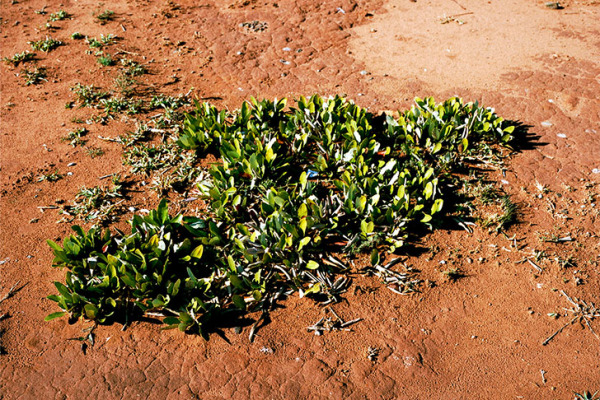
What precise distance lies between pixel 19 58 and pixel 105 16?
1.39 m

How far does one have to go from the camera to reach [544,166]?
13.2 ft

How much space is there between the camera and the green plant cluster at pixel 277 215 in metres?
2.90

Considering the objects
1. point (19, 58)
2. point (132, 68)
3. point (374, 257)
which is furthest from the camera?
point (19, 58)

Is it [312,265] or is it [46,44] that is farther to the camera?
[46,44]

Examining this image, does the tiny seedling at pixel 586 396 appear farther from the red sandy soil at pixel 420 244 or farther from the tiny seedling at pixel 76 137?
the tiny seedling at pixel 76 137

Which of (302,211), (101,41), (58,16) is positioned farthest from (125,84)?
(302,211)

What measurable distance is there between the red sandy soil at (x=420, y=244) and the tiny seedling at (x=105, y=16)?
18cm

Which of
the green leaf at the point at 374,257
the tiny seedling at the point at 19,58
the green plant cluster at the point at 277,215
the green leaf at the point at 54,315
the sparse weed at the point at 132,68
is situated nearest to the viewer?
the green leaf at the point at 54,315

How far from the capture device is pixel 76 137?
439 centimetres

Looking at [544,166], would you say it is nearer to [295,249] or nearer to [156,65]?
[295,249]

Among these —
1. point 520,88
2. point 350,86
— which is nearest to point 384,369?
point 350,86

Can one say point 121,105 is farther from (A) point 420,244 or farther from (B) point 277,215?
(A) point 420,244

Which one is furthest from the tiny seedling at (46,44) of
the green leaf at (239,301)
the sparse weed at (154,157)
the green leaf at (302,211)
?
the green leaf at (239,301)

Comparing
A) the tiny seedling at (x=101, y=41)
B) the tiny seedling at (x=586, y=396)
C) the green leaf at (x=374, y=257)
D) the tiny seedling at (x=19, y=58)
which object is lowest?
the tiny seedling at (x=586, y=396)
